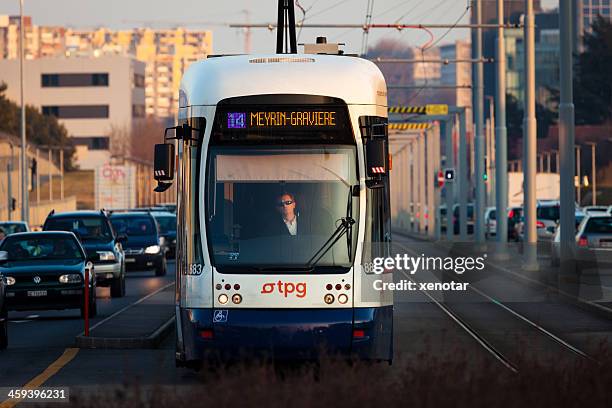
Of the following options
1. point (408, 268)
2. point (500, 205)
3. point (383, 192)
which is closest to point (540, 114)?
point (500, 205)

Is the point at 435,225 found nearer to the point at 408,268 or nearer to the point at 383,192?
the point at 408,268

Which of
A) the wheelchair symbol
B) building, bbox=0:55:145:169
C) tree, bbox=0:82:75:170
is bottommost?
the wheelchair symbol

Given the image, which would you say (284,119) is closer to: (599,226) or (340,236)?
(340,236)

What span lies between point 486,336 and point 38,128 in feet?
422

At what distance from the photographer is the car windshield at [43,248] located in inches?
1085

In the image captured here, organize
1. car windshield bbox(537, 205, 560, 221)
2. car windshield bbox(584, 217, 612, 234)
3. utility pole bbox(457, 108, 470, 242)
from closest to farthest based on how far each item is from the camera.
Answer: car windshield bbox(584, 217, 612, 234)
car windshield bbox(537, 205, 560, 221)
utility pole bbox(457, 108, 470, 242)

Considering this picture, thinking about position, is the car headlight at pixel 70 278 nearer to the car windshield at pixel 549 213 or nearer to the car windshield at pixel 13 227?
the car windshield at pixel 13 227

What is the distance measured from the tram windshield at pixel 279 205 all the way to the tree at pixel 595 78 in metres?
104

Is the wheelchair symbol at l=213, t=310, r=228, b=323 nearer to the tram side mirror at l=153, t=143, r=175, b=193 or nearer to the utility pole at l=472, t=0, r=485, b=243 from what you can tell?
the tram side mirror at l=153, t=143, r=175, b=193

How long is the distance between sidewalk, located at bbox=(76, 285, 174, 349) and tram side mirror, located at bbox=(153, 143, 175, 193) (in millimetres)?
5771

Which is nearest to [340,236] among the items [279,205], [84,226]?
[279,205]

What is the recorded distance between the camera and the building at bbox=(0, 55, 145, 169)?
16625cm

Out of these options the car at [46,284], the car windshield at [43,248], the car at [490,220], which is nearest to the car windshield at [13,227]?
the car windshield at [43,248]

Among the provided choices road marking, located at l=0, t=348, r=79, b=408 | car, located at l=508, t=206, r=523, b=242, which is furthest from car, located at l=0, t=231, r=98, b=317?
car, located at l=508, t=206, r=523, b=242
